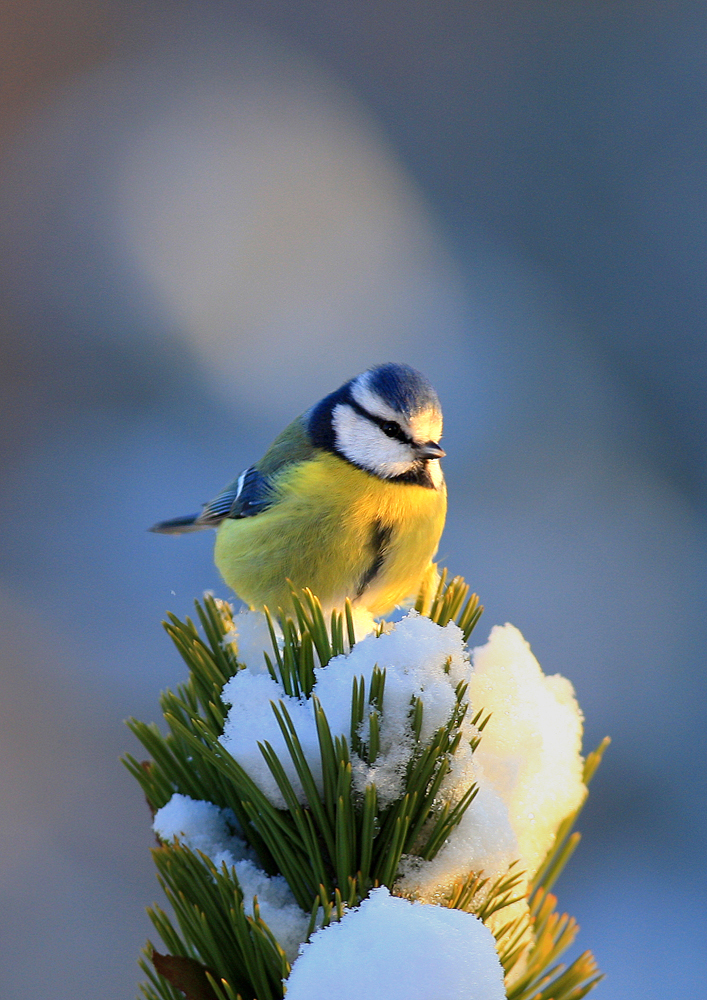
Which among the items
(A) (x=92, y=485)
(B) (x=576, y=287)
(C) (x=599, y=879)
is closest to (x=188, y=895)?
(C) (x=599, y=879)

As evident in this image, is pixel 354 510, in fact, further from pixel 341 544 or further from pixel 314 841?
pixel 314 841

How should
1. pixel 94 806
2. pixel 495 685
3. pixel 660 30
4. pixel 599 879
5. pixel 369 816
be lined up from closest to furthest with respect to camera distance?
pixel 369 816
pixel 495 685
pixel 599 879
pixel 94 806
pixel 660 30

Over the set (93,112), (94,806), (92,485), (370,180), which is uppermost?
(370,180)

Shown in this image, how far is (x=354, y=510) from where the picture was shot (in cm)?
78

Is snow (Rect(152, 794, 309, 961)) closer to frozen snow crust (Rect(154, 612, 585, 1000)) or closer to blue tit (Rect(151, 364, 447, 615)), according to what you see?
frozen snow crust (Rect(154, 612, 585, 1000))

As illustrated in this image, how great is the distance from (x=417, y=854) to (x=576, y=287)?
5.97ft

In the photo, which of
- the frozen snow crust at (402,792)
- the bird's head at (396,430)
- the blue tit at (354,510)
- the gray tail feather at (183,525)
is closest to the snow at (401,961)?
the frozen snow crust at (402,792)

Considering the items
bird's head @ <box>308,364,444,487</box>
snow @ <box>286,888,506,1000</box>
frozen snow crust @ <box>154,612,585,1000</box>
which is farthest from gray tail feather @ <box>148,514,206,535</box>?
snow @ <box>286,888,506,1000</box>

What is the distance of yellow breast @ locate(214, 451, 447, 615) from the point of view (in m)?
0.76

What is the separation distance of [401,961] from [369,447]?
61 cm

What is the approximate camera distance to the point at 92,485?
197 cm

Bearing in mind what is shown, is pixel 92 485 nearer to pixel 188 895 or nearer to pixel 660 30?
pixel 188 895

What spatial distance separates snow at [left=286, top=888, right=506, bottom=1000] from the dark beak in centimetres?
55

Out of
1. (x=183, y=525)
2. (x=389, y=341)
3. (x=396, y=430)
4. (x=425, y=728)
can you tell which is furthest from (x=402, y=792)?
(x=389, y=341)
